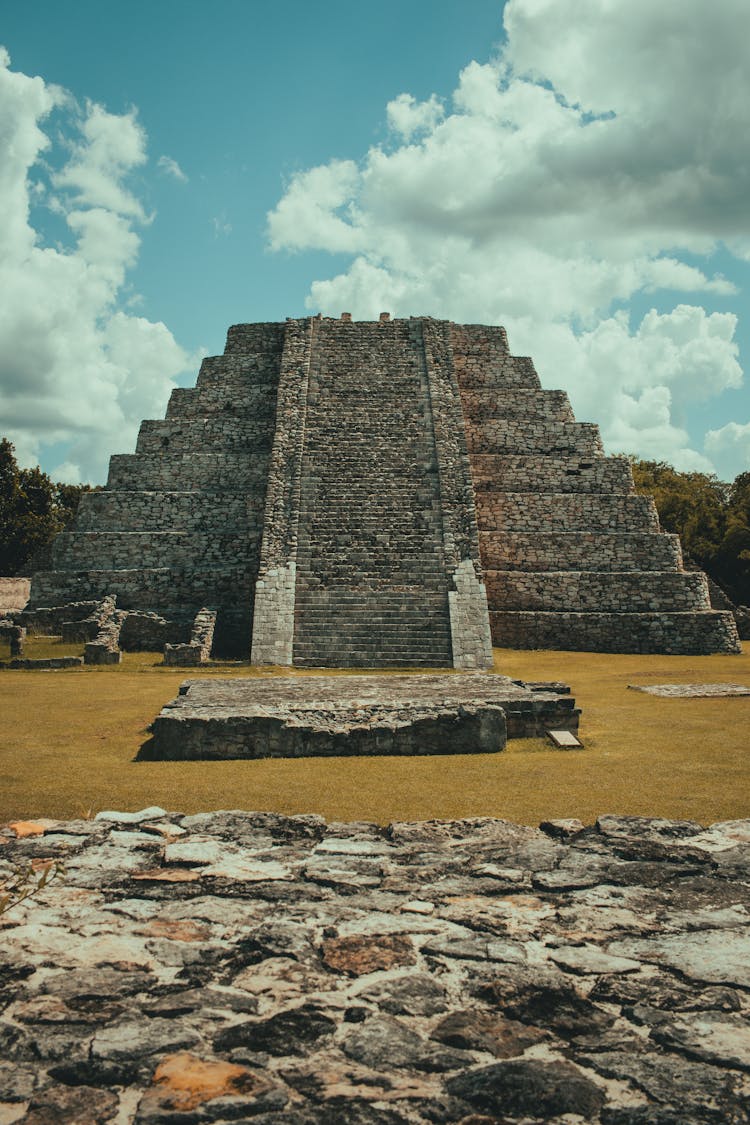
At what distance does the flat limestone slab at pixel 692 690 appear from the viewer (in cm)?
1198

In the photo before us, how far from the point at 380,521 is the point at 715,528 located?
866 inches

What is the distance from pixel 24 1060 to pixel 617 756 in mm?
6339

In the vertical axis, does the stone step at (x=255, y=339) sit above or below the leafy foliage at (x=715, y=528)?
above

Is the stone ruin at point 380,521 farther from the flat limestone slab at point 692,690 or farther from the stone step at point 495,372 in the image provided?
the flat limestone slab at point 692,690

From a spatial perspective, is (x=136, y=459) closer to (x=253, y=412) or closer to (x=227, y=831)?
(x=253, y=412)

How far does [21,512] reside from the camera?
131 ft

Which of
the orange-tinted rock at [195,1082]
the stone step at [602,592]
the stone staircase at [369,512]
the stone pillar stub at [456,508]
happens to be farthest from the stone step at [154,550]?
the orange-tinted rock at [195,1082]

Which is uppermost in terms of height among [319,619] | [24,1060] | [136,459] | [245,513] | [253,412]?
[253,412]

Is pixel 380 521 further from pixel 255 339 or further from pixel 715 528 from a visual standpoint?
pixel 715 528

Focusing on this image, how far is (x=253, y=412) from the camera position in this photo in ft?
91.7

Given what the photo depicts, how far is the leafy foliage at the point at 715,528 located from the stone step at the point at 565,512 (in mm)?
12314

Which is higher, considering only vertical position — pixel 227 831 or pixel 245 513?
pixel 245 513

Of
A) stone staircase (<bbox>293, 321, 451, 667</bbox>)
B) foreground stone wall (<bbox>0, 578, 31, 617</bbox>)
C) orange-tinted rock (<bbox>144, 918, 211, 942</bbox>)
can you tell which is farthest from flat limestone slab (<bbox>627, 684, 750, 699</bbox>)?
foreground stone wall (<bbox>0, 578, 31, 617</bbox>)

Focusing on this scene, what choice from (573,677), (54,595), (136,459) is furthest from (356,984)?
(136,459)
